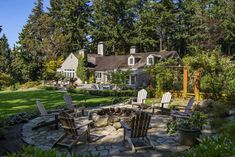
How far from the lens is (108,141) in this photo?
761cm

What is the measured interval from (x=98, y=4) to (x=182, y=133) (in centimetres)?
4331

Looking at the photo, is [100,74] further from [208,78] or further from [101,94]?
[208,78]

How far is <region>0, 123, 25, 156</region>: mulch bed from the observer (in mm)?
7000

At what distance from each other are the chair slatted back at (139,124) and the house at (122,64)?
20.5 meters

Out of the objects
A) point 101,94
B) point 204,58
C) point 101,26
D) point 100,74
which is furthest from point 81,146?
point 101,26

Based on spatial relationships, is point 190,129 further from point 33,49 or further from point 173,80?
point 33,49

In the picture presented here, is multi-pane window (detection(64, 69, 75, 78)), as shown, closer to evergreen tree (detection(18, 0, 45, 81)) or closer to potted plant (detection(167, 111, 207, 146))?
evergreen tree (detection(18, 0, 45, 81))

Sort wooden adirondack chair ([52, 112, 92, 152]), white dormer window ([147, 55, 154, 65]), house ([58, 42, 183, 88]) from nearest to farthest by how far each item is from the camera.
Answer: wooden adirondack chair ([52, 112, 92, 152]), house ([58, 42, 183, 88]), white dormer window ([147, 55, 154, 65])

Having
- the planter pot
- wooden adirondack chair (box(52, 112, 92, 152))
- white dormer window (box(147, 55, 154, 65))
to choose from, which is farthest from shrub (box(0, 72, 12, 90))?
the planter pot

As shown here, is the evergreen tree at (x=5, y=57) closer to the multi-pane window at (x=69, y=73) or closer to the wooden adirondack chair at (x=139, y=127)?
the multi-pane window at (x=69, y=73)

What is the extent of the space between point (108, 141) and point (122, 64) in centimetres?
2584

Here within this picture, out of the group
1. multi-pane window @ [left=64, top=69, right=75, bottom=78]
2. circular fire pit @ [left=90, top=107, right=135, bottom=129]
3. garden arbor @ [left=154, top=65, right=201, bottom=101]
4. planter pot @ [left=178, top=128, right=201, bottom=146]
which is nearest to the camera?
planter pot @ [left=178, top=128, right=201, bottom=146]

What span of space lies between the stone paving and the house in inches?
745

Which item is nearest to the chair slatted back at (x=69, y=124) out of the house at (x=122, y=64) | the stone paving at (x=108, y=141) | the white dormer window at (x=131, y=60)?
the stone paving at (x=108, y=141)
